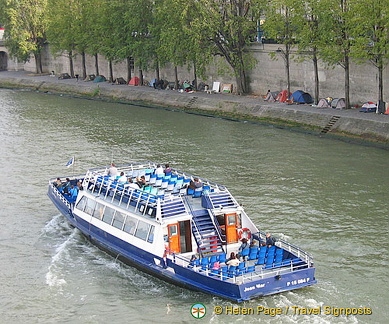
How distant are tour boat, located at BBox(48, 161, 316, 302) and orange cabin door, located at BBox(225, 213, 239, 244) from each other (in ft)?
0.14

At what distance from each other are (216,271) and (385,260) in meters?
7.95

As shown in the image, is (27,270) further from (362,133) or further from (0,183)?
(362,133)

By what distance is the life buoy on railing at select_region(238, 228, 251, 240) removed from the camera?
30.9 m

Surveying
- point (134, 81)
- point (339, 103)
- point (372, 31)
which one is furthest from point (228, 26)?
point (134, 81)

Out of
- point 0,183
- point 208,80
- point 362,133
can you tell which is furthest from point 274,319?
point 208,80

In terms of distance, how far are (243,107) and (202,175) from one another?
2193cm

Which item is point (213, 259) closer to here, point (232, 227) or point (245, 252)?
point (245, 252)

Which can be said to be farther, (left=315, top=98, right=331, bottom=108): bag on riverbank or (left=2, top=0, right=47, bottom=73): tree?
(left=2, top=0, right=47, bottom=73): tree

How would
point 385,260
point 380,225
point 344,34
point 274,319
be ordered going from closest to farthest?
1. point 274,319
2. point 385,260
3. point 380,225
4. point 344,34

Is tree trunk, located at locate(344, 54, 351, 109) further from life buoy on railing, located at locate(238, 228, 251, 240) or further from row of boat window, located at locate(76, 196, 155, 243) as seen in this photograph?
life buoy on railing, located at locate(238, 228, 251, 240)

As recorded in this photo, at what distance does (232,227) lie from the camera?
30.8 metres

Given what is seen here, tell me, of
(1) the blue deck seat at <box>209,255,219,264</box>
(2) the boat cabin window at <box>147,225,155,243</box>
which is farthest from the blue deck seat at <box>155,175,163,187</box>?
(1) the blue deck seat at <box>209,255,219,264</box>

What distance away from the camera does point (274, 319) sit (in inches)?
1024

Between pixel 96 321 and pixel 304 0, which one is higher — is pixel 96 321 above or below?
below
